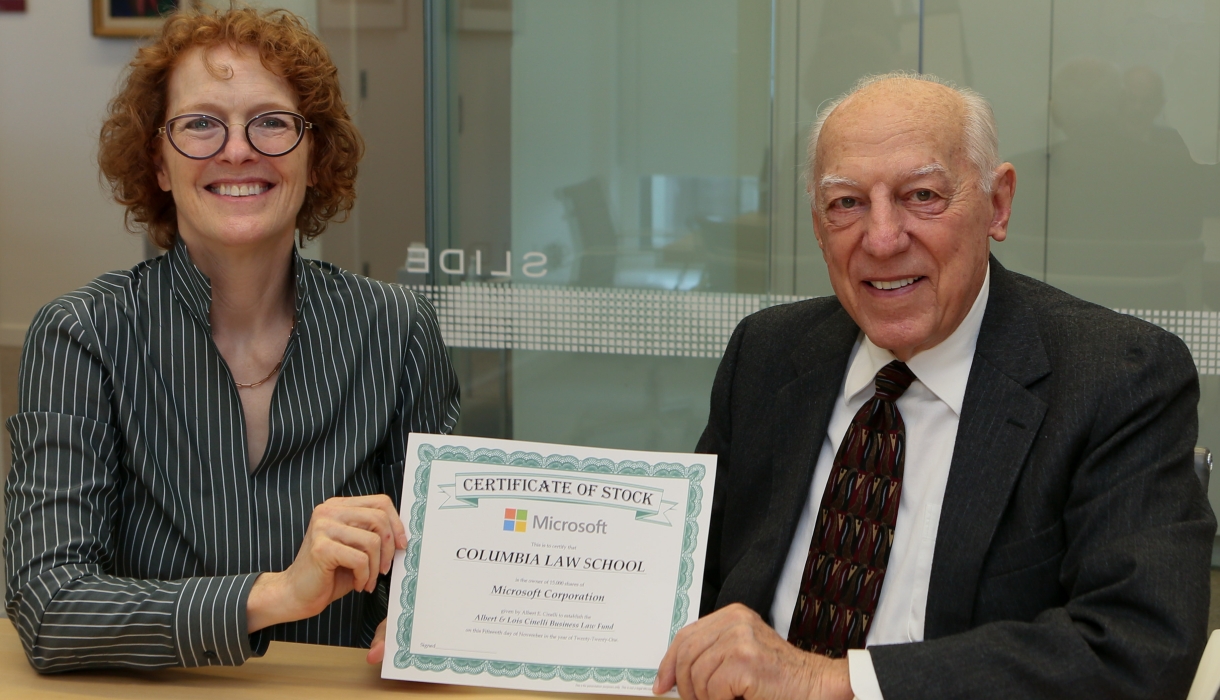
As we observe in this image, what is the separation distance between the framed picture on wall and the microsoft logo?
3950 mm

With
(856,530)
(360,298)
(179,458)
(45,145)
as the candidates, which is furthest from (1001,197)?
(45,145)

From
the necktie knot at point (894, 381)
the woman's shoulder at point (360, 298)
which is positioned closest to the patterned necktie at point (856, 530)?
the necktie knot at point (894, 381)

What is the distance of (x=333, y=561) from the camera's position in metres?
1.78

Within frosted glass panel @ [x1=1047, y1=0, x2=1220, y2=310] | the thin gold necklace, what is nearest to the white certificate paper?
the thin gold necklace

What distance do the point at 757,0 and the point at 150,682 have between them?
293cm

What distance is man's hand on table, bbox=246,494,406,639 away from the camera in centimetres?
177

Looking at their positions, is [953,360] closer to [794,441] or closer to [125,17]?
[794,441]

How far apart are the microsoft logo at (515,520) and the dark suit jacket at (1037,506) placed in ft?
1.62

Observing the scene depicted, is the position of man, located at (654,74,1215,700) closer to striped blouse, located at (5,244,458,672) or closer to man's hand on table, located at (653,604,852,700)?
man's hand on table, located at (653,604,852,700)

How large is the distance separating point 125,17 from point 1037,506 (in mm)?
4531

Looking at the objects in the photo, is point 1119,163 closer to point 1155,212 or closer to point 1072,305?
point 1155,212

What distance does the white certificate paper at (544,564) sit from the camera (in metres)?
1.73

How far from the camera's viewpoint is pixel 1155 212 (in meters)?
3.62

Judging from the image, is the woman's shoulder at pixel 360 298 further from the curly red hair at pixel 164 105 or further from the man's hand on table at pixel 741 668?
the man's hand on table at pixel 741 668
